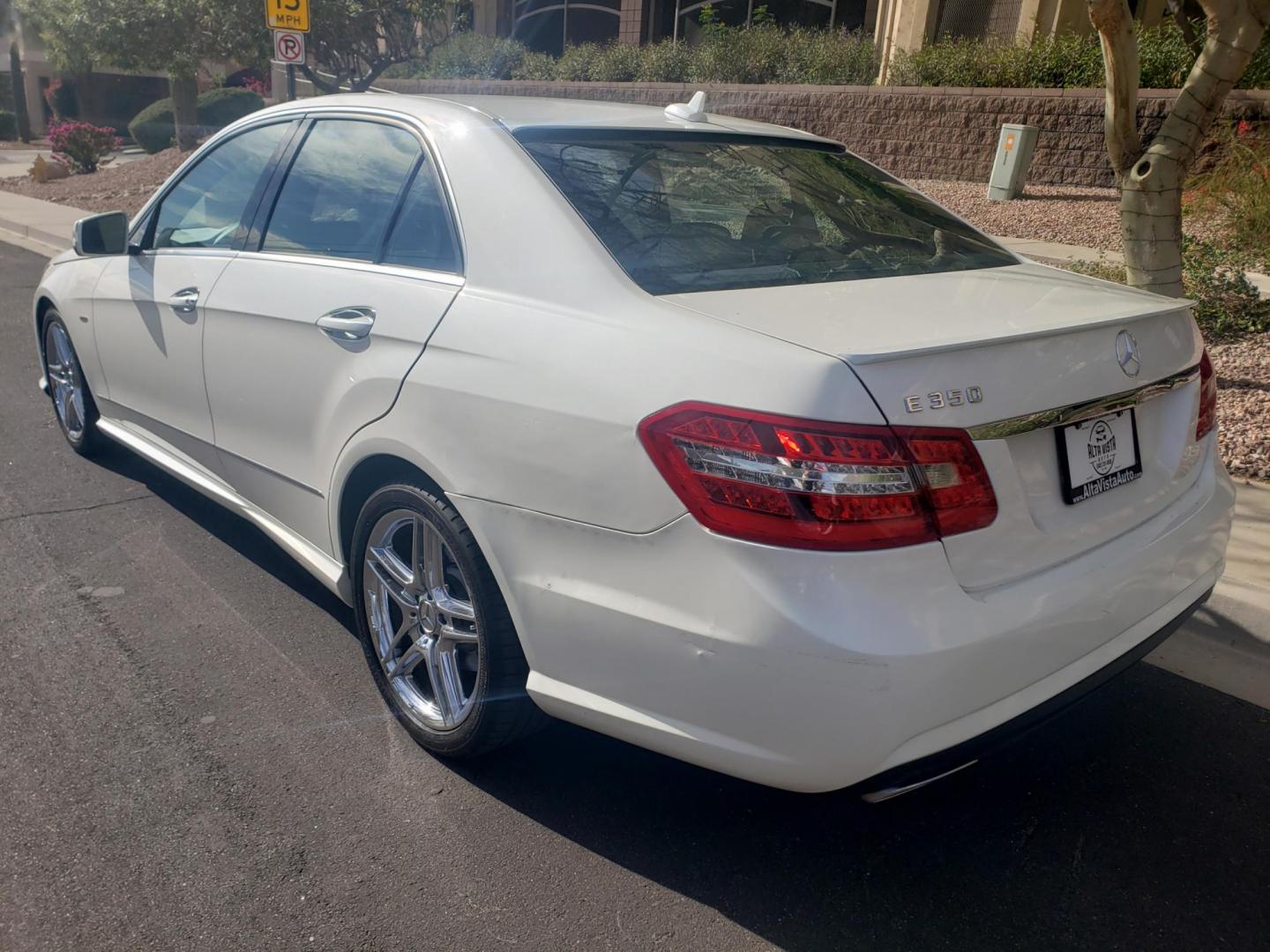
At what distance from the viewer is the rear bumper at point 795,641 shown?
6.69 ft

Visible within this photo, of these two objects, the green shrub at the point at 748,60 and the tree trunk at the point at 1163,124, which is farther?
the green shrub at the point at 748,60

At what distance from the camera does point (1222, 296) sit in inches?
285

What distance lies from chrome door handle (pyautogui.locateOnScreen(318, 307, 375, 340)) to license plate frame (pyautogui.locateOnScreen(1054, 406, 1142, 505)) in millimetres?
1781

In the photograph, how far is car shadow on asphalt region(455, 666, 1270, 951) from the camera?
2.41 meters

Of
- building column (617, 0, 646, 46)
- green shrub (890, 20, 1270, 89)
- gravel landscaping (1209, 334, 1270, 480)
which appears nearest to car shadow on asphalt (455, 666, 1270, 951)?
gravel landscaping (1209, 334, 1270, 480)

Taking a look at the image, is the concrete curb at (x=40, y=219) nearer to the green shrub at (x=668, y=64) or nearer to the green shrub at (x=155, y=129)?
the green shrub at (x=155, y=129)

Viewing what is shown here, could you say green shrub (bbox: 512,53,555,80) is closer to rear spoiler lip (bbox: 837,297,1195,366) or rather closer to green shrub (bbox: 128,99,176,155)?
green shrub (bbox: 128,99,176,155)

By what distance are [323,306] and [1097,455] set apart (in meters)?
2.12

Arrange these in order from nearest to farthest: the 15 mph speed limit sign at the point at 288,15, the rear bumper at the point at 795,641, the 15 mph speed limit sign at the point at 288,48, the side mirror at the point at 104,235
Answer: the rear bumper at the point at 795,641 → the side mirror at the point at 104,235 → the 15 mph speed limit sign at the point at 288,15 → the 15 mph speed limit sign at the point at 288,48

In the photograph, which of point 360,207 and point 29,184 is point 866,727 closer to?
point 360,207

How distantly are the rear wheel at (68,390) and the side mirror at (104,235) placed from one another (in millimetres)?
812

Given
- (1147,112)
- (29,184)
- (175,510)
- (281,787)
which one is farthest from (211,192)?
(29,184)

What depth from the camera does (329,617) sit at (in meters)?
3.80

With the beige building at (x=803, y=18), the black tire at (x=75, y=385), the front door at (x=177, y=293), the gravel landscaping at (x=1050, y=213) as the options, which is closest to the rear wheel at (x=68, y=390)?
the black tire at (x=75, y=385)
